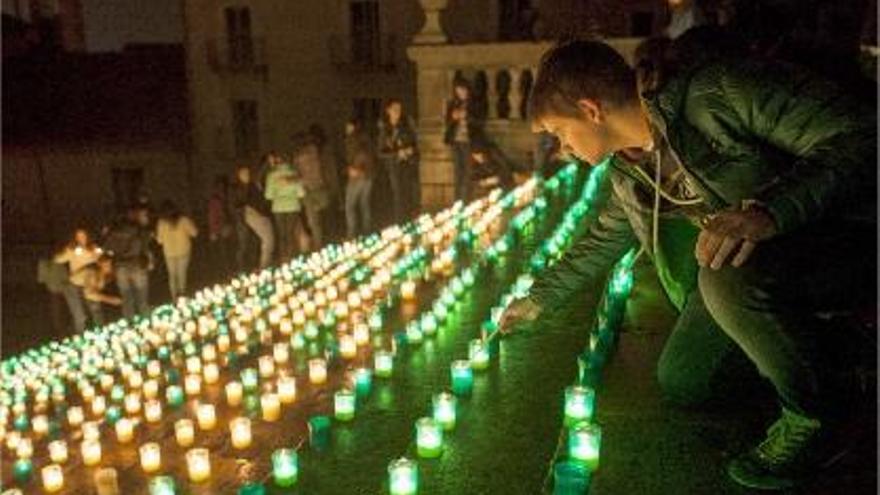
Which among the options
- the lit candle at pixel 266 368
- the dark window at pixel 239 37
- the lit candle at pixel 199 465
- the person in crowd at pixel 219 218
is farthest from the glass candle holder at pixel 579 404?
the dark window at pixel 239 37

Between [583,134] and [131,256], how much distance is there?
9.32 m

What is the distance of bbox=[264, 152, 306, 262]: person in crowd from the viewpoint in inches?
484

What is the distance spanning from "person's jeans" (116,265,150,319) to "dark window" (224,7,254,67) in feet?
45.3

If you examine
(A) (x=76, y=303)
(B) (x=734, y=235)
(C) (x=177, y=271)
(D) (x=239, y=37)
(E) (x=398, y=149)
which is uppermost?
(D) (x=239, y=37)

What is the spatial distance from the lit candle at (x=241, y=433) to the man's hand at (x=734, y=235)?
304 cm

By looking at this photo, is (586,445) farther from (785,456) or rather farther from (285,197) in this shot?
(285,197)

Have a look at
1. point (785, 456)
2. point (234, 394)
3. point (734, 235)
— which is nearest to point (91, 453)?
point (234, 394)

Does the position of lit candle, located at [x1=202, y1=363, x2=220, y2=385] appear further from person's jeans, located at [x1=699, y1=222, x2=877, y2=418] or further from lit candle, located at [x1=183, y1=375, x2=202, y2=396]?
person's jeans, located at [x1=699, y1=222, x2=877, y2=418]

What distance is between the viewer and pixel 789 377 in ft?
8.31

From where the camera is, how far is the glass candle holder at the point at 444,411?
353cm

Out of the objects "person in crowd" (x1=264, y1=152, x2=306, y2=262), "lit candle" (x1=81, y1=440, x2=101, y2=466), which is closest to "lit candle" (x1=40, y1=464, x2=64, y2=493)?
"lit candle" (x1=81, y1=440, x2=101, y2=466)

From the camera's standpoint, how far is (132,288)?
1128 centimetres

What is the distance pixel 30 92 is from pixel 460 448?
26154 millimetres

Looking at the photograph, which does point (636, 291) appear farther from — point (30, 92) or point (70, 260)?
point (30, 92)
